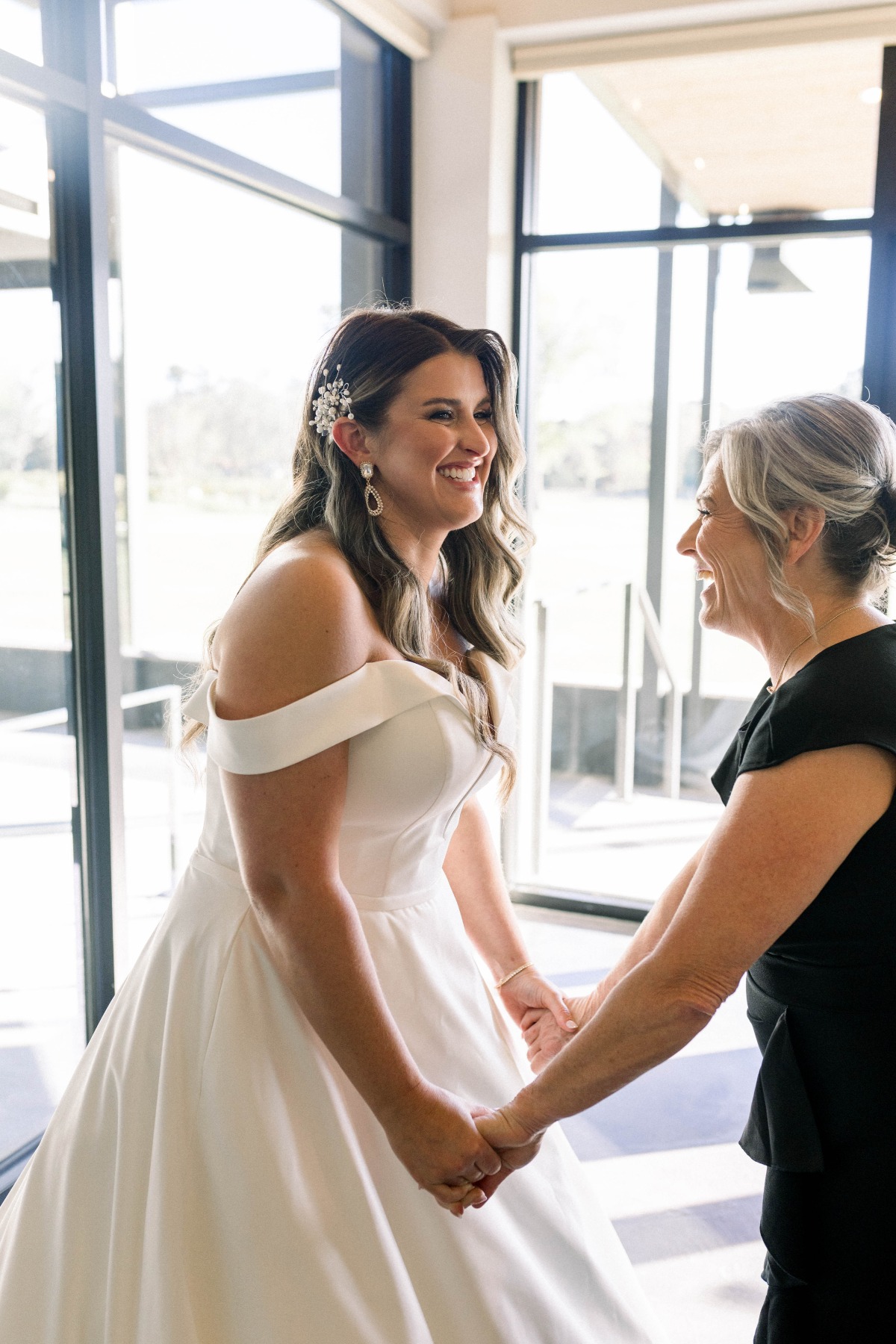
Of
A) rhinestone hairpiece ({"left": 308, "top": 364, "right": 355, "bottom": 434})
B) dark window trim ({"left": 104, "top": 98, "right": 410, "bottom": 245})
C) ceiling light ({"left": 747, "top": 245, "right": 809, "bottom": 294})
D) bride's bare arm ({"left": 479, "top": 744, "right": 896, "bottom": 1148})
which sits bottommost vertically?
bride's bare arm ({"left": 479, "top": 744, "right": 896, "bottom": 1148})

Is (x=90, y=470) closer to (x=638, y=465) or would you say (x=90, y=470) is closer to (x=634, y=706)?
(x=638, y=465)

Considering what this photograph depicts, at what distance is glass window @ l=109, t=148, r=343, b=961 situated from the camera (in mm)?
2793

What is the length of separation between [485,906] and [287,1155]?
0.60m

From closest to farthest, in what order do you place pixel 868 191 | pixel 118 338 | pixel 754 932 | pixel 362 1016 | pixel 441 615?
pixel 754 932
pixel 362 1016
pixel 441 615
pixel 118 338
pixel 868 191

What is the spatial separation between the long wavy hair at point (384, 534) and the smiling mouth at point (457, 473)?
11cm

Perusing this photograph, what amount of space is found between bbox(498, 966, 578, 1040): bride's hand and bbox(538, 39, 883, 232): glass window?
2.95 metres

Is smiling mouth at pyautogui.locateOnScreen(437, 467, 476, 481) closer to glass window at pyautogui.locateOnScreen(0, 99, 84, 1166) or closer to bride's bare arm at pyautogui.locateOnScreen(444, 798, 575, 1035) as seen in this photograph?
bride's bare arm at pyautogui.locateOnScreen(444, 798, 575, 1035)

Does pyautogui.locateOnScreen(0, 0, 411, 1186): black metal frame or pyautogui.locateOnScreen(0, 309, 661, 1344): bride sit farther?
pyautogui.locateOnScreen(0, 0, 411, 1186): black metal frame

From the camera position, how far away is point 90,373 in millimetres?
2475

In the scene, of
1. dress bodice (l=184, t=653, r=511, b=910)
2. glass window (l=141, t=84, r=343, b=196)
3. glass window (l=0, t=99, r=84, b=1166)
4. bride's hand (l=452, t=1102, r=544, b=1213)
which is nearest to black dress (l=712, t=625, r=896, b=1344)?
bride's hand (l=452, t=1102, r=544, b=1213)

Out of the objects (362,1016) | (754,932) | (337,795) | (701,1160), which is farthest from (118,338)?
(701,1160)

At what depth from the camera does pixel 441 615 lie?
1.83m

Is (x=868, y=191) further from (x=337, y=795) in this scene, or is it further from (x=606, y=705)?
(x=337, y=795)

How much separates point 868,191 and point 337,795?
3.19 m
